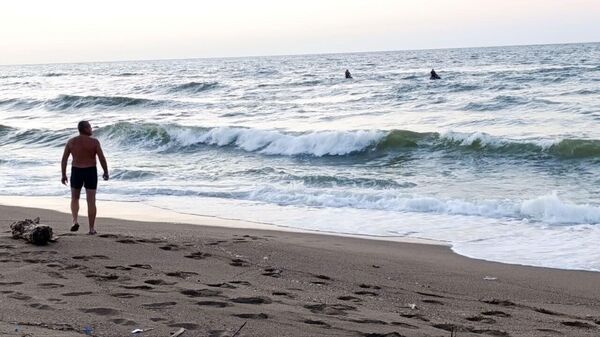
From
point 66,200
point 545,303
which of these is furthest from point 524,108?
point 545,303

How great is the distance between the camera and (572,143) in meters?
15.2

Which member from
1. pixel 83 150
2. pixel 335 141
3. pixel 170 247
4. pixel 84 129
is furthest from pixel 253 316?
pixel 335 141

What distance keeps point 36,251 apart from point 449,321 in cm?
395

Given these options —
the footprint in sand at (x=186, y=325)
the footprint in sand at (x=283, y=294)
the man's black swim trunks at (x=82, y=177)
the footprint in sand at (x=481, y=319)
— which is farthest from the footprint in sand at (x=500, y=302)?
the man's black swim trunks at (x=82, y=177)

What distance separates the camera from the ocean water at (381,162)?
945 centimetres

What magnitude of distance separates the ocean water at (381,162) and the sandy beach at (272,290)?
1.20m

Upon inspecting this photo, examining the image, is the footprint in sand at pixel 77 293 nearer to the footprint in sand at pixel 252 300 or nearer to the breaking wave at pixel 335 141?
the footprint in sand at pixel 252 300

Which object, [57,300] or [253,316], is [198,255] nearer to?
[57,300]

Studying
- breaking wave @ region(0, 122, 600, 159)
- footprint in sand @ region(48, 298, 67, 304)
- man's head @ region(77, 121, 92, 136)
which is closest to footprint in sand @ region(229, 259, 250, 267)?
footprint in sand @ region(48, 298, 67, 304)

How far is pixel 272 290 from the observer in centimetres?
538

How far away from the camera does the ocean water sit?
9.45 meters

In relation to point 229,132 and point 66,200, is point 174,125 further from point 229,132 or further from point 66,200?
point 66,200

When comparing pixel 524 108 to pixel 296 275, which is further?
pixel 524 108

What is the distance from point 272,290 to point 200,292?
571 millimetres
